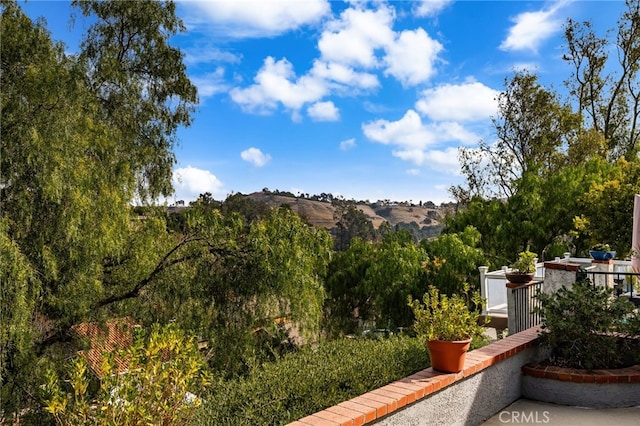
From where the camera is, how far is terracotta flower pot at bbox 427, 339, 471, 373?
4361mm

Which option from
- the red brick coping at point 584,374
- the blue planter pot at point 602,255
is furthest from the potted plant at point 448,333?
the blue planter pot at point 602,255

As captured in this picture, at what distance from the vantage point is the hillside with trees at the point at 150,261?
4109 millimetres

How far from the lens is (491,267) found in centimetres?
1788

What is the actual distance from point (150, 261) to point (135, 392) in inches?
298

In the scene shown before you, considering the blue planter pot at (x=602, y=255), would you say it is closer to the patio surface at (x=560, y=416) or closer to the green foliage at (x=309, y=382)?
the patio surface at (x=560, y=416)

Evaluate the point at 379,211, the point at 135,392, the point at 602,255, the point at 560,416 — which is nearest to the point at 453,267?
the point at 602,255

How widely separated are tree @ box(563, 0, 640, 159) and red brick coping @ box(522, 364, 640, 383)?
2234 centimetres

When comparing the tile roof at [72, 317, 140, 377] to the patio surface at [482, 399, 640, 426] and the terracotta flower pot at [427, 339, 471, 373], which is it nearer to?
the terracotta flower pot at [427, 339, 471, 373]

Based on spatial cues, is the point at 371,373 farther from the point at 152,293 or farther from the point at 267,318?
the point at 152,293

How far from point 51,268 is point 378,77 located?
1611cm

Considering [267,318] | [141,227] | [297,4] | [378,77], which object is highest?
[378,77]

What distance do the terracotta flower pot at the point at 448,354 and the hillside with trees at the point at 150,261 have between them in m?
0.43

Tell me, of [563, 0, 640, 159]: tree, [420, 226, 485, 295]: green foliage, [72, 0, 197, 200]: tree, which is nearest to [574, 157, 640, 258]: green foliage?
[420, 226, 485, 295]: green foliage

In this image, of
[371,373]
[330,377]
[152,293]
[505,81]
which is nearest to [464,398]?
[371,373]
